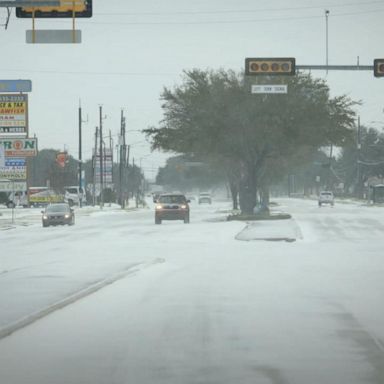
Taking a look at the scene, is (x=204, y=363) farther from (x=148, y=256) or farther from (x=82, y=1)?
(x=148, y=256)

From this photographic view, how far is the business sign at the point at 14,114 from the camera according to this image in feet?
206

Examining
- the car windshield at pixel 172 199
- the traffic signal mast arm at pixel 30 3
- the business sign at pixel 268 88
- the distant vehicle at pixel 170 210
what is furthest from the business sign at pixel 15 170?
the traffic signal mast arm at pixel 30 3

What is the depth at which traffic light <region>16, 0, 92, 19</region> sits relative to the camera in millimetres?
19891

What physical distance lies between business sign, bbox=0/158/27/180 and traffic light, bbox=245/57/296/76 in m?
33.7

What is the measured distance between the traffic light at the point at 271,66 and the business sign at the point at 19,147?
A: 3669cm

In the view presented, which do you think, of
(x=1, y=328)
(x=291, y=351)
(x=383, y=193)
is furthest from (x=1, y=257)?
(x=383, y=193)

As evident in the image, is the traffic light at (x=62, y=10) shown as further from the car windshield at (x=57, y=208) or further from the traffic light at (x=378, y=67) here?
the car windshield at (x=57, y=208)

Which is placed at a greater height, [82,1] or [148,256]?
[82,1]

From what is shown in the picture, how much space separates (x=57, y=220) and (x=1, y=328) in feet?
141

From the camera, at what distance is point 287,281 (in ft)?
61.1

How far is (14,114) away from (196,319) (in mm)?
52381

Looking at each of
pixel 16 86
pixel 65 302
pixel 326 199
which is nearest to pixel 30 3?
pixel 65 302

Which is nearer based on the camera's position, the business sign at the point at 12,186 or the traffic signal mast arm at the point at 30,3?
the traffic signal mast arm at the point at 30,3

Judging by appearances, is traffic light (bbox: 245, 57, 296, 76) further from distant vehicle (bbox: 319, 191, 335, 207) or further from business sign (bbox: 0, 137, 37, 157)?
distant vehicle (bbox: 319, 191, 335, 207)
